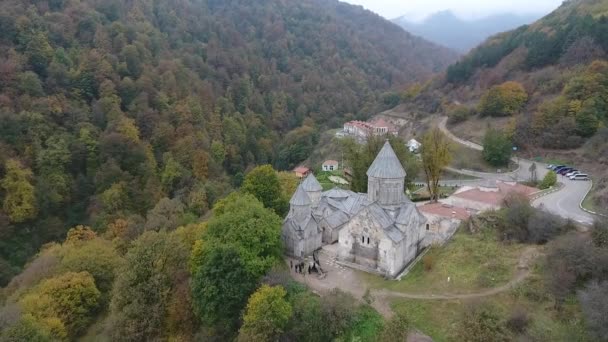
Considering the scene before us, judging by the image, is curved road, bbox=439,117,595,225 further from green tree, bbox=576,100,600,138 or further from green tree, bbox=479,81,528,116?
green tree, bbox=479,81,528,116

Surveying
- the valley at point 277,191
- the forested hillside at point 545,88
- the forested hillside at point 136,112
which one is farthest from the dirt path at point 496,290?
the forested hillside at point 136,112

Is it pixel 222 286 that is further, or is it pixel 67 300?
pixel 67 300

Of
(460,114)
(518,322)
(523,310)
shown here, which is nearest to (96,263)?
(518,322)

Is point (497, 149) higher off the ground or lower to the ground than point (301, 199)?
lower

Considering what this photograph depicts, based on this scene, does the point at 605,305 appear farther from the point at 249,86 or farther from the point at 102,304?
the point at 249,86

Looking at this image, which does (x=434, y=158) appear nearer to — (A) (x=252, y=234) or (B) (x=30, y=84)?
(A) (x=252, y=234)

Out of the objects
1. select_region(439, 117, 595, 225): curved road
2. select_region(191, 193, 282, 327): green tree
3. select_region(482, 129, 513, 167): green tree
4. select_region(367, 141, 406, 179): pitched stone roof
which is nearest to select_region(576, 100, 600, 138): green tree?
select_region(439, 117, 595, 225): curved road

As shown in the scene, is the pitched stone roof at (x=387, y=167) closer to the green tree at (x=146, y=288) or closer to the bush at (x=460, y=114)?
the green tree at (x=146, y=288)
